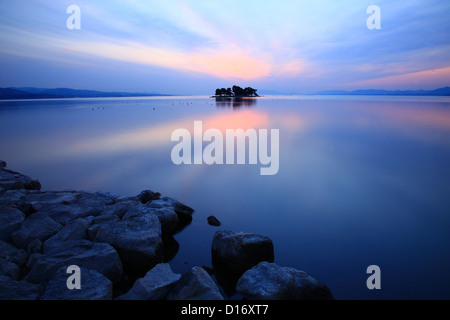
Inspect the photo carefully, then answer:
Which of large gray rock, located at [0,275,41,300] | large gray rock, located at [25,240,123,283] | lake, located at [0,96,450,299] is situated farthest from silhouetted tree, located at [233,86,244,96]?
large gray rock, located at [0,275,41,300]

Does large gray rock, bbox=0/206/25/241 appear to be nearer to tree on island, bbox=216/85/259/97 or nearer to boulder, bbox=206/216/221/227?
boulder, bbox=206/216/221/227

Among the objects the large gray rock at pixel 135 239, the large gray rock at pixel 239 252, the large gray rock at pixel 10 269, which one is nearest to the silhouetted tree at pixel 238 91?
the large gray rock at pixel 135 239

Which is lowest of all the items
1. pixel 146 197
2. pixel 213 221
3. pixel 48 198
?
pixel 213 221

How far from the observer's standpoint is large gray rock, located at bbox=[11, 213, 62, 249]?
4449 mm

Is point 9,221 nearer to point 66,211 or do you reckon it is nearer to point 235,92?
point 66,211

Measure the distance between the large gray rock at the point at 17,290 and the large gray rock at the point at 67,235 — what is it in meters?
0.82

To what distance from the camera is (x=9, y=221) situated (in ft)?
15.7

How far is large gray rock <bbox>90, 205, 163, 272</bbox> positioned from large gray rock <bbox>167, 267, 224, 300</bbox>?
1131 mm

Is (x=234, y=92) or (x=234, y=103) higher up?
(x=234, y=92)

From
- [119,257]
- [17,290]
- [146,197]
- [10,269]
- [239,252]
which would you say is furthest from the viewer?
[146,197]

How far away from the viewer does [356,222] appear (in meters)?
5.83

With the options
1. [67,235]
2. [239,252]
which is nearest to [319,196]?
[239,252]

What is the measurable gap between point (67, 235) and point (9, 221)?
1.40 metres
